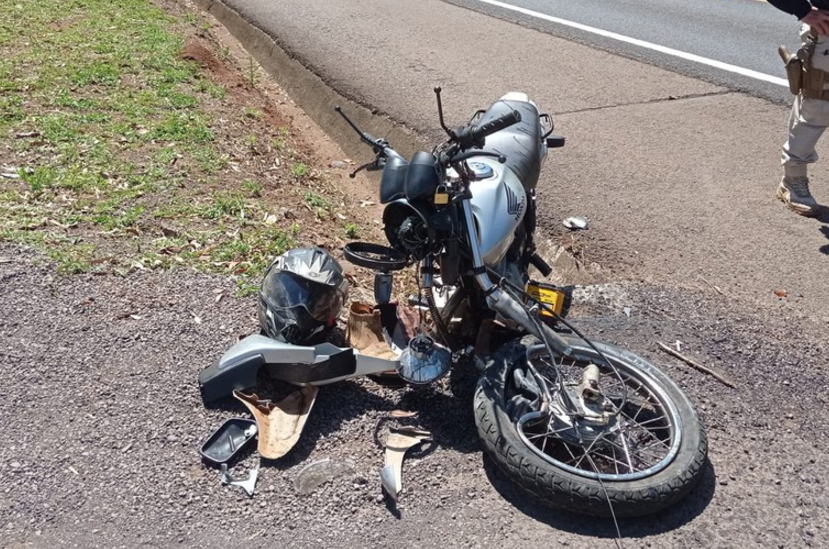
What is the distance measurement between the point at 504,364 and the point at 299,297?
1.11m

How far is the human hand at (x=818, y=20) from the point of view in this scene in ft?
18.2

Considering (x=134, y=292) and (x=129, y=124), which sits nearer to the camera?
(x=134, y=292)

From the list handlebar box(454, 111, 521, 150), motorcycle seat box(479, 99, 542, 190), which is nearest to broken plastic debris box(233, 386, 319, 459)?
handlebar box(454, 111, 521, 150)

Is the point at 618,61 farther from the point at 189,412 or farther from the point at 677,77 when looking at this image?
the point at 189,412

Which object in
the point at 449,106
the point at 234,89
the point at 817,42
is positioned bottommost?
the point at 234,89

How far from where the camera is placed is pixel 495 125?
338 cm

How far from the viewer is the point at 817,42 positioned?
572 cm

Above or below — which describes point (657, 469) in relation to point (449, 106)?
above

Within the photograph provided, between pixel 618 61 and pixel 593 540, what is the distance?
7757 mm

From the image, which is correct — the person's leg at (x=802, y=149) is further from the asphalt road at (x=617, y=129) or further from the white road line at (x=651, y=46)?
the white road line at (x=651, y=46)

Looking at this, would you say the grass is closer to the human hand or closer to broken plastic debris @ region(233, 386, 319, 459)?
broken plastic debris @ region(233, 386, 319, 459)

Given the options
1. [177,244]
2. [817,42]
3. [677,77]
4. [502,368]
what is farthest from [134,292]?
[677,77]

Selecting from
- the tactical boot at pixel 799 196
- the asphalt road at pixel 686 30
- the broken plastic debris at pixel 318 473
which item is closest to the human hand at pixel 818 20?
the tactical boot at pixel 799 196

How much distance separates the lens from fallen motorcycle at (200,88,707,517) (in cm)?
335
